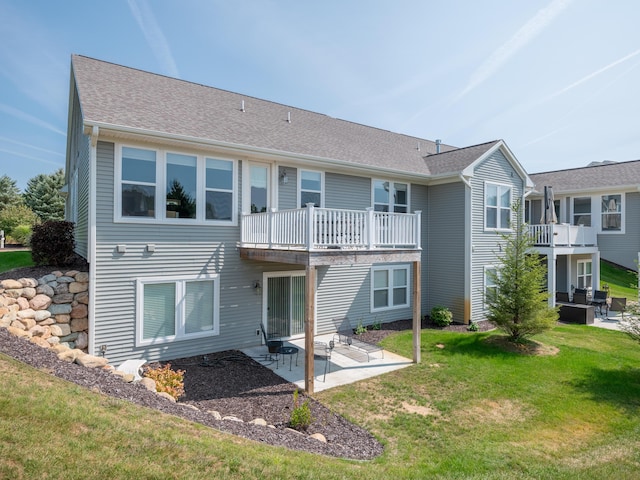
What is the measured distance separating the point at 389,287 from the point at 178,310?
7.49 meters

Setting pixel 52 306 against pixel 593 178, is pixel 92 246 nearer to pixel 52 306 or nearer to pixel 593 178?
pixel 52 306

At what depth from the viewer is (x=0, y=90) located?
16672mm

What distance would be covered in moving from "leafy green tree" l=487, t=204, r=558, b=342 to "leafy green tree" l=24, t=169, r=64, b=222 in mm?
41967

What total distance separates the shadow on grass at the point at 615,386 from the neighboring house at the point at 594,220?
340 inches

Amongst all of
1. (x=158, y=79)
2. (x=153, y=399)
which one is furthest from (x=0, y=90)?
(x=153, y=399)

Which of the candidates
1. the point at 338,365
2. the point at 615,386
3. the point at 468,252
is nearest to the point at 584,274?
the point at 468,252

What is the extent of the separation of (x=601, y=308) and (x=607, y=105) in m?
8.80

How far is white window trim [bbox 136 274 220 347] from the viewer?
8.55m

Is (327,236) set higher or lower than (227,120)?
lower

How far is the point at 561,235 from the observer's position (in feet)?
52.5

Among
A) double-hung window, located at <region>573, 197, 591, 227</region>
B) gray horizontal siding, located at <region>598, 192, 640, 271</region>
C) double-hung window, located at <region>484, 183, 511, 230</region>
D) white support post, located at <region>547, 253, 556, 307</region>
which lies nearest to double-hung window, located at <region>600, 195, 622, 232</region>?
gray horizontal siding, located at <region>598, 192, 640, 271</region>

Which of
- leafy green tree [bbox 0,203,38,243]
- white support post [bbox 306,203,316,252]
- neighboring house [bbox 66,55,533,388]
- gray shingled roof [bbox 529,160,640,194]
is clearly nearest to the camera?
white support post [bbox 306,203,316,252]

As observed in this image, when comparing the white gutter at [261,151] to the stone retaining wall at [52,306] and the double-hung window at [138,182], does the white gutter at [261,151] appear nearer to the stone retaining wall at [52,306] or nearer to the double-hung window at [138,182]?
the double-hung window at [138,182]

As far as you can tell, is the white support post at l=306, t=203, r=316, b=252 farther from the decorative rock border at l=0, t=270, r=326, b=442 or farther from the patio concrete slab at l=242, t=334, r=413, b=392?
the decorative rock border at l=0, t=270, r=326, b=442
